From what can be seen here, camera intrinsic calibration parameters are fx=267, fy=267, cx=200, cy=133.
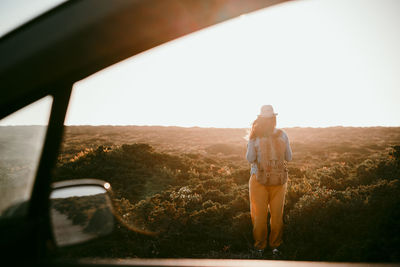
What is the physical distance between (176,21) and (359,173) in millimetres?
9182

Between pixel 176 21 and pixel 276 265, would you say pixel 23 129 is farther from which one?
pixel 276 265

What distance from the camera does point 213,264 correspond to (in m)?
1.10

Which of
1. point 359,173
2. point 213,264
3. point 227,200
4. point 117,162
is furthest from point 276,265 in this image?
point 117,162

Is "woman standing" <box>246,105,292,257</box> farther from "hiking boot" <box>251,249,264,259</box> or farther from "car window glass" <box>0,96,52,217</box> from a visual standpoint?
"car window glass" <box>0,96,52,217</box>

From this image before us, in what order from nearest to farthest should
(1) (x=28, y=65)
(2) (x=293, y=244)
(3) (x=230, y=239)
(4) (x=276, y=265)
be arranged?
(1) (x=28, y=65), (4) (x=276, y=265), (2) (x=293, y=244), (3) (x=230, y=239)

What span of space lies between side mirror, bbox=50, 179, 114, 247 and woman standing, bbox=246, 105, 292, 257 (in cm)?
321

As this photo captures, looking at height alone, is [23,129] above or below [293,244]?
above

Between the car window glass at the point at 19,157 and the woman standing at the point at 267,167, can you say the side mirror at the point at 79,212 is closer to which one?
the car window glass at the point at 19,157

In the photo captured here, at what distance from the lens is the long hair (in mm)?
4297

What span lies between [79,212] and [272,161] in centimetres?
339

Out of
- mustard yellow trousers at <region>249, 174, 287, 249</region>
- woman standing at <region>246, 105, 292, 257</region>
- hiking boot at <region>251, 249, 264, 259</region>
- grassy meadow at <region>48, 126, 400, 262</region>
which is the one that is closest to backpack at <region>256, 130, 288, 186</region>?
woman standing at <region>246, 105, 292, 257</region>

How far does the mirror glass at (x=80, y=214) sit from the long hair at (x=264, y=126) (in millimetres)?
3300

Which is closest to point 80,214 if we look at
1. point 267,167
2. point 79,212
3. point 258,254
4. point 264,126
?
point 79,212

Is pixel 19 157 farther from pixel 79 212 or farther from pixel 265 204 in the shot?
pixel 265 204
